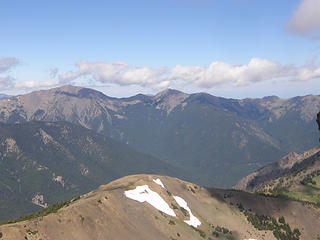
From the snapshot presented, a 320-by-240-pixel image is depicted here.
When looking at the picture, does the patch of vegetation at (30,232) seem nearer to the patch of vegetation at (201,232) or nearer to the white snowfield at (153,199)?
the white snowfield at (153,199)

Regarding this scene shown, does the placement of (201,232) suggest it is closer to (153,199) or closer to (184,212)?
(184,212)

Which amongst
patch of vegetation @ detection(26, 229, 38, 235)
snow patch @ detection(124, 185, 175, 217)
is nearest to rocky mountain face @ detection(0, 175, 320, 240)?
snow patch @ detection(124, 185, 175, 217)

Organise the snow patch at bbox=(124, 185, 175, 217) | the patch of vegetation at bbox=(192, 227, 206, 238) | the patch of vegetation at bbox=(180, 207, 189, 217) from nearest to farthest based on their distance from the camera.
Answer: the patch of vegetation at bbox=(192, 227, 206, 238)
the snow patch at bbox=(124, 185, 175, 217)
the patch of vegetation at bbox=(180, 207, 189, 217)

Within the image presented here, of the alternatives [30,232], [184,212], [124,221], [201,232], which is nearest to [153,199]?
[184,212]

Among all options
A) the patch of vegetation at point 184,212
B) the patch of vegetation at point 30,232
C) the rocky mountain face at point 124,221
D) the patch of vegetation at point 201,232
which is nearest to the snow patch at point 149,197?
the rocky mountain face at point 124,221

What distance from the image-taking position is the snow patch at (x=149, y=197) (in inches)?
7141

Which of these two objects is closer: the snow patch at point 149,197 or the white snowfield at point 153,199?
the snow patch at point 149,197

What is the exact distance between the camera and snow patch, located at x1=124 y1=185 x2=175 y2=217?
18138 centimetres

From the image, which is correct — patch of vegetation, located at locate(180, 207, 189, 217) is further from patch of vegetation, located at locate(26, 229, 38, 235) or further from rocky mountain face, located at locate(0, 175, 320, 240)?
patch of vegetation, located at locate(26, 229, 38, 235)

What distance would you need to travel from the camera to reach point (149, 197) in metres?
187

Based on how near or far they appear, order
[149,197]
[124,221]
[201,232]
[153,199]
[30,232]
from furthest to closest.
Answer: [153,199]
[149,197]
[201,232]
[124,221]
[30,232]

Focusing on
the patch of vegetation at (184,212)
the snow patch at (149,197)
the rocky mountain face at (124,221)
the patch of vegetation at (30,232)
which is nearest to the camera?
the patch of vegetation at (30,232)

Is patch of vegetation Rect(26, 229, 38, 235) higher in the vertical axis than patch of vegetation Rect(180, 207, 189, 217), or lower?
higher

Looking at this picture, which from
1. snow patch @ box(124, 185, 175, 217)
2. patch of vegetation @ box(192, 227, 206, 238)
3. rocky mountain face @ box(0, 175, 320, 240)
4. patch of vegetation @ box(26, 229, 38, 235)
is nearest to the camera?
patch of vegetation @ box(26, 229, 38, 235)
